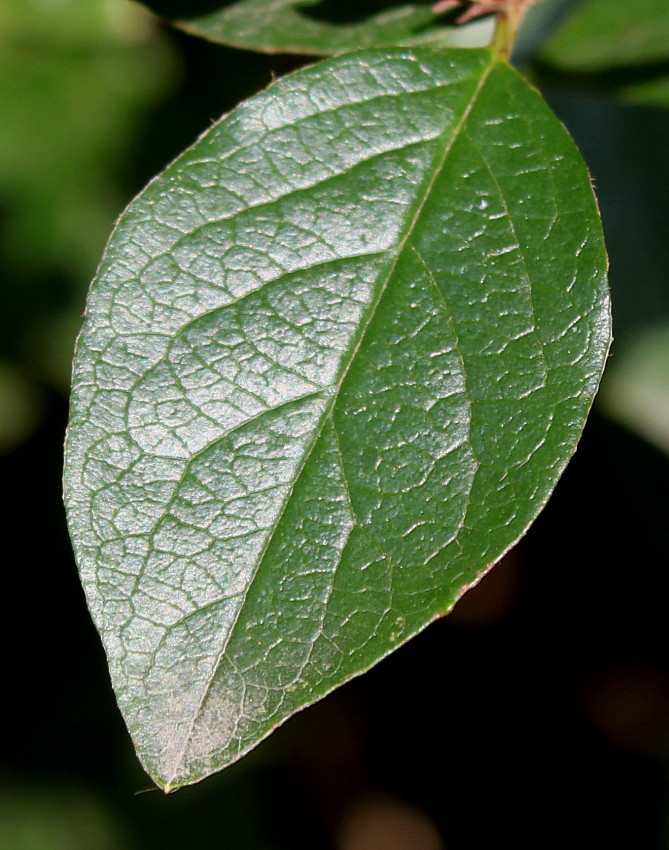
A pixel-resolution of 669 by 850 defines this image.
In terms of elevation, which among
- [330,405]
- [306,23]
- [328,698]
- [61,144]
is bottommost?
[328,698]

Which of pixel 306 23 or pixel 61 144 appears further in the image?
pixel 61 144

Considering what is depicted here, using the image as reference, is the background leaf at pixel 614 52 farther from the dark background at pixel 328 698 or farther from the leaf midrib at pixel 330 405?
the dark background at pixel 328 698

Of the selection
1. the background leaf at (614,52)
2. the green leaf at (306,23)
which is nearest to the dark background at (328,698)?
the background leaf at (614,52)

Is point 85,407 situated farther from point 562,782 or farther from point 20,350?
point 562,782

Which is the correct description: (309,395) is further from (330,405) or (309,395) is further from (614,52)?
(614,52)

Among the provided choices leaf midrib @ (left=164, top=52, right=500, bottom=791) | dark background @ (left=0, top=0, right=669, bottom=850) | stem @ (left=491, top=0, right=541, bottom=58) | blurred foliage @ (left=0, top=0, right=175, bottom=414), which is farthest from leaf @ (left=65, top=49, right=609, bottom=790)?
blurred foliage @ (left=0, top=0, right=175, bottom=414)

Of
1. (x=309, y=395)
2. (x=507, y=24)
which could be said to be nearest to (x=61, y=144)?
(x=507, y=24)

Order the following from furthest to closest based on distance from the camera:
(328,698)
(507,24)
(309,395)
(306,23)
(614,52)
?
(328,698), (614,52), (306,23), (507,24), (309,395)
